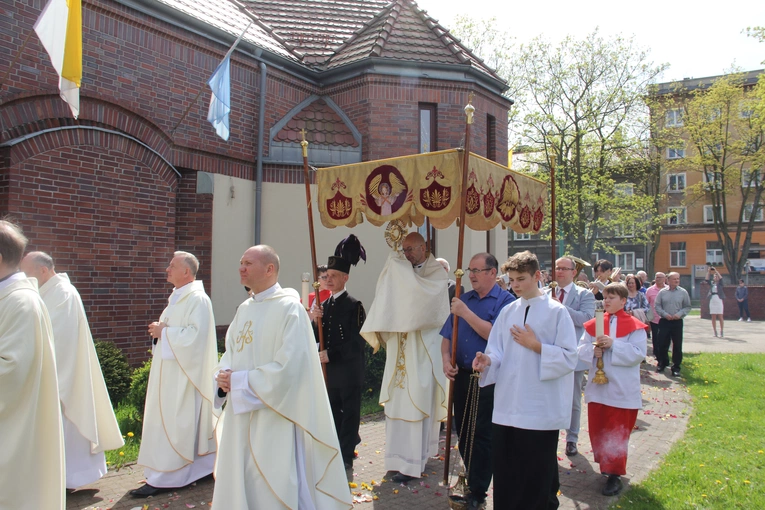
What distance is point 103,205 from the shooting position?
27.0 feet

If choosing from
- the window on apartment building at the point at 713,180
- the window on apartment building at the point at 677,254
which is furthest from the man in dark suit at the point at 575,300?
the window on apartment building at the point at 677,254

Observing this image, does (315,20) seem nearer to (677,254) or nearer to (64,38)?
(64,38)

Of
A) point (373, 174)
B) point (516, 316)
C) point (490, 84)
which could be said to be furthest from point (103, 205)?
point (490, 84)

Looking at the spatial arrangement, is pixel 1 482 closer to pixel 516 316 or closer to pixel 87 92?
pixel 516 316

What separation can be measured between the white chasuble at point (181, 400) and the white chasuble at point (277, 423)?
4.68ft

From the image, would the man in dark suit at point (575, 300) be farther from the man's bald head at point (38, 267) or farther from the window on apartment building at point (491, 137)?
the window on apartment building at point (491, 137)

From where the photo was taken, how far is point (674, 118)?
135ft

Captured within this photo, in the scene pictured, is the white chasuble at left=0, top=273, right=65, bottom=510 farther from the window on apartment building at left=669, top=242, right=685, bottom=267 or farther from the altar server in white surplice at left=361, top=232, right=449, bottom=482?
the window on apartment building at left=669, top=242, right=685, bottom=267

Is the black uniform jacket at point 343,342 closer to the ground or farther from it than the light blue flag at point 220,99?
closer to the ground

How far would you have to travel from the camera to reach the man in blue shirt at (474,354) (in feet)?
15.6

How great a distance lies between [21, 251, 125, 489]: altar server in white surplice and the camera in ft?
16.5

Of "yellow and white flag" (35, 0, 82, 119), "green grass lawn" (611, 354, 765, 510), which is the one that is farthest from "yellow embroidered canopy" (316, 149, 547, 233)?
"yellow and white flag" (35, 0, 82, 119)

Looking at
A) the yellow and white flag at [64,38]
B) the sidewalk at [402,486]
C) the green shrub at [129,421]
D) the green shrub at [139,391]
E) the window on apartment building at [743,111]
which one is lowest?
the sidewalk at [402,486]

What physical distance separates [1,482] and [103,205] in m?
5.67
